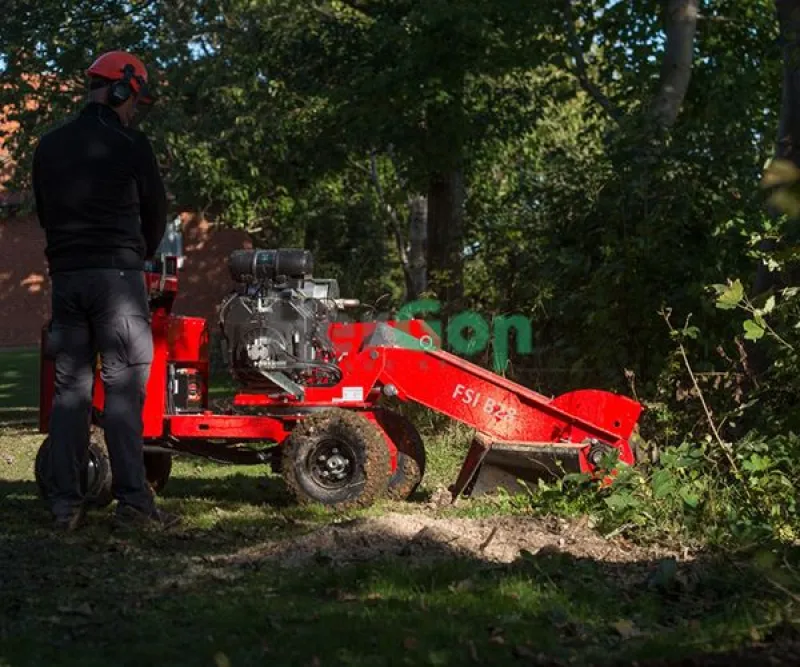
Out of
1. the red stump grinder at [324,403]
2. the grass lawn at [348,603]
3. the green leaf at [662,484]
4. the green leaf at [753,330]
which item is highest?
the green leaf at [753,330]

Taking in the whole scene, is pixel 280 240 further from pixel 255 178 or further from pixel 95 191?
pixel 95 191

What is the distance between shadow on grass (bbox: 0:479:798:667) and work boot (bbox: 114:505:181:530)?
10.2 inches

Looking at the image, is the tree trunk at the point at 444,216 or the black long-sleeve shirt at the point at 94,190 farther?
the tree trunk at the point at 444,216

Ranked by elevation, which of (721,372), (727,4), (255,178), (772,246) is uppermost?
(727,4)

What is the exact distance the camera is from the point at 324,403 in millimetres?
9375

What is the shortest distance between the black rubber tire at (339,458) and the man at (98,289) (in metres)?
1.24

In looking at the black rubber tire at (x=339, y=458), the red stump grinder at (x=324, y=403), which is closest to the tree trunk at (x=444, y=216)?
the red stump grinder at (x=324, y=403)

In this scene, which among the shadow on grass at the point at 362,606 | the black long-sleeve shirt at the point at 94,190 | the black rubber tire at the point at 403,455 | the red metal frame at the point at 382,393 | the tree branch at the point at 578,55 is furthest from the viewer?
the tree branch at the point at 578,55

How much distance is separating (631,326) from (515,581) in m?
6.12

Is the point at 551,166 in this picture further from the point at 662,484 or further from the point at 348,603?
the point at 348,603

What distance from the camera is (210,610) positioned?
Result: 573 centimetres

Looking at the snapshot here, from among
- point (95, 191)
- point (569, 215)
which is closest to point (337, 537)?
point (95, 191)

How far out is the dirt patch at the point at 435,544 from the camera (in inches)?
271

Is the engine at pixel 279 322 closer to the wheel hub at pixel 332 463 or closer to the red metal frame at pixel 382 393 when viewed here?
the red metal frame at pixel 382 393
